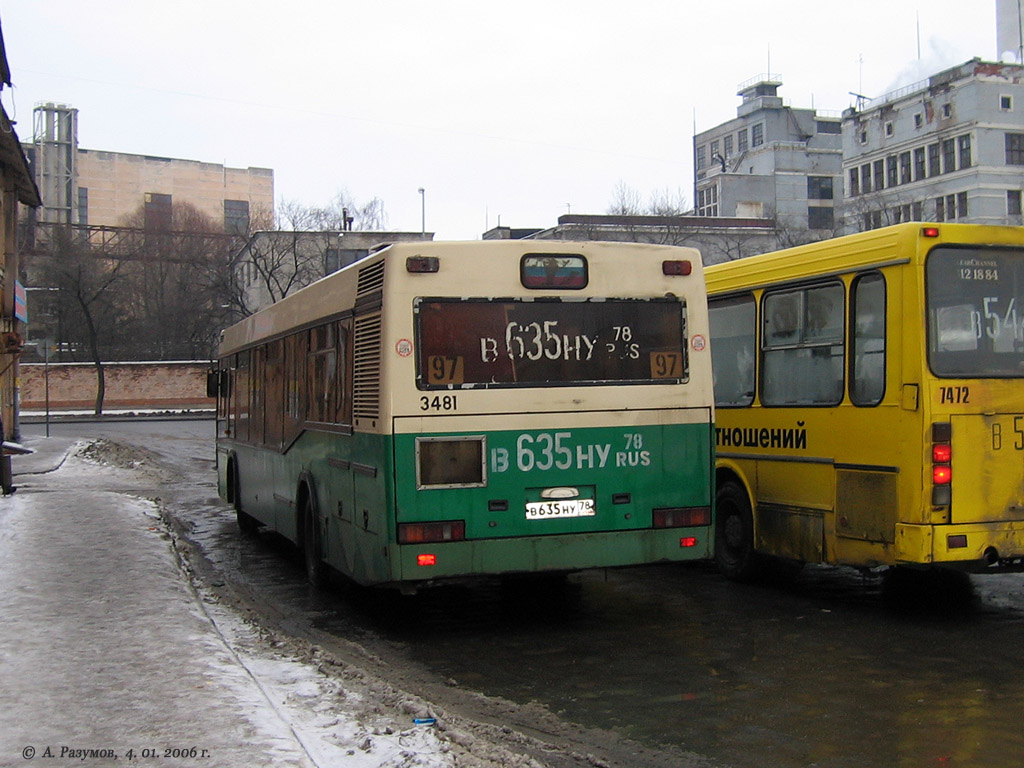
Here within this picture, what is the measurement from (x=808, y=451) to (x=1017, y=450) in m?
1.70

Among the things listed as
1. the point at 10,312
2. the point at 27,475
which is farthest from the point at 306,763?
the point at 10,312

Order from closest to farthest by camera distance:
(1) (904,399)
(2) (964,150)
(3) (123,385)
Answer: (1) (904,399) → (3) (123,385) → (2) (964,150)

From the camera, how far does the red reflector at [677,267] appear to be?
9094mm

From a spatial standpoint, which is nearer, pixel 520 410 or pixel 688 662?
pixel 688 662

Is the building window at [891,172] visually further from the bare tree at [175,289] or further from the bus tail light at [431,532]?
the bus tail light at [431,532]

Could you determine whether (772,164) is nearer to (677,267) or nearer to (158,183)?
(158,183)

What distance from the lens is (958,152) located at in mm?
77312

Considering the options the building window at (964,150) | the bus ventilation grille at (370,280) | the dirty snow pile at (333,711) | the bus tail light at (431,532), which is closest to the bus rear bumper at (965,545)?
the bus tail light at (431,532)

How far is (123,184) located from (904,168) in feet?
224

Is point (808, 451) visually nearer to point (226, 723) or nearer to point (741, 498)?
point (741, 498)

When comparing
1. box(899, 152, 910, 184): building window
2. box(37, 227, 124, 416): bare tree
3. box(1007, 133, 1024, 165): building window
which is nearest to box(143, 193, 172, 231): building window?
box(37, 227, 124, 416): bare tree

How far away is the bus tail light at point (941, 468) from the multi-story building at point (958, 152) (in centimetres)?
6726

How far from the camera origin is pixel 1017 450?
28.2 ft

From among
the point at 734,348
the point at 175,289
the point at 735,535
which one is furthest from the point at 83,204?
the point at 735,535
